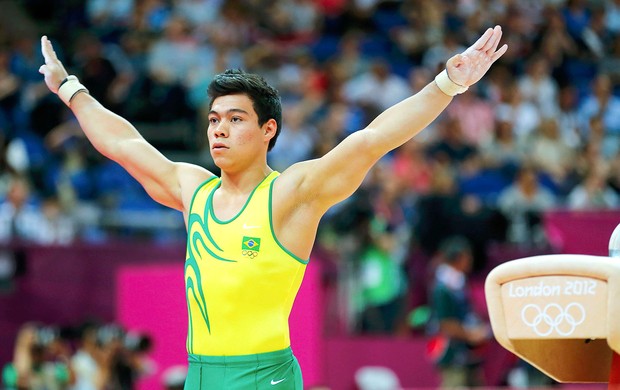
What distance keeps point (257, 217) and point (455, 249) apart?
19.9 feet

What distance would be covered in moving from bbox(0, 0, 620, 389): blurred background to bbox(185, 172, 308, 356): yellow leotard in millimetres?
4028

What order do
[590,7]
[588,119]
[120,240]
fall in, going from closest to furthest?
1. [120,240]
2. [588,119]
3. [590,7]

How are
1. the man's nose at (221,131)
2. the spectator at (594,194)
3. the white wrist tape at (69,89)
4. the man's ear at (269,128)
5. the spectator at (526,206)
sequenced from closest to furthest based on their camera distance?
the man's nose at (221,131) < the man's ear at (269,128) < the white wrist tape at (69,89) < the spectator at (526,206) < the spectator at (594,194)

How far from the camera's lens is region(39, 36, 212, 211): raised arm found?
5.26 m

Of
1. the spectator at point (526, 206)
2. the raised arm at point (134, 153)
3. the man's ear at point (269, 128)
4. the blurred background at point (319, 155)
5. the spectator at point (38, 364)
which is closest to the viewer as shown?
the man's ear at point (269, 128)

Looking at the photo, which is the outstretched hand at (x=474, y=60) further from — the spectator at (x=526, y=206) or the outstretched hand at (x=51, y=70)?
the spectator at (x=526, y=206)

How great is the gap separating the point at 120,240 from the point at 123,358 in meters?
1.87

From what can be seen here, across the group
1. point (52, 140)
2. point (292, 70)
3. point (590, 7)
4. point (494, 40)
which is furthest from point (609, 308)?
point (590, 7)

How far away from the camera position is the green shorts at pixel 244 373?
15.6 ft

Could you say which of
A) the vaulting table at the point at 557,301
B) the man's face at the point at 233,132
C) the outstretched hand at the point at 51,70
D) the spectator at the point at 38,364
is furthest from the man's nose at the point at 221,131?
the spectator at the point at 38,364

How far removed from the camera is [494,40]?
4.90 meters

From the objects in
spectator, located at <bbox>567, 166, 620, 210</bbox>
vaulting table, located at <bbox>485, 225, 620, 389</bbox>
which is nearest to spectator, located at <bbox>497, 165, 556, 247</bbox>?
spectator, located at <bbox>567, 166, 620, 210</bbox>

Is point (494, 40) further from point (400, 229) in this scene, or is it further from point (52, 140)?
point (52, 140)

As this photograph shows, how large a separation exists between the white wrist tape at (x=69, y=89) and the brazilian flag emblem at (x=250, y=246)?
130cm
